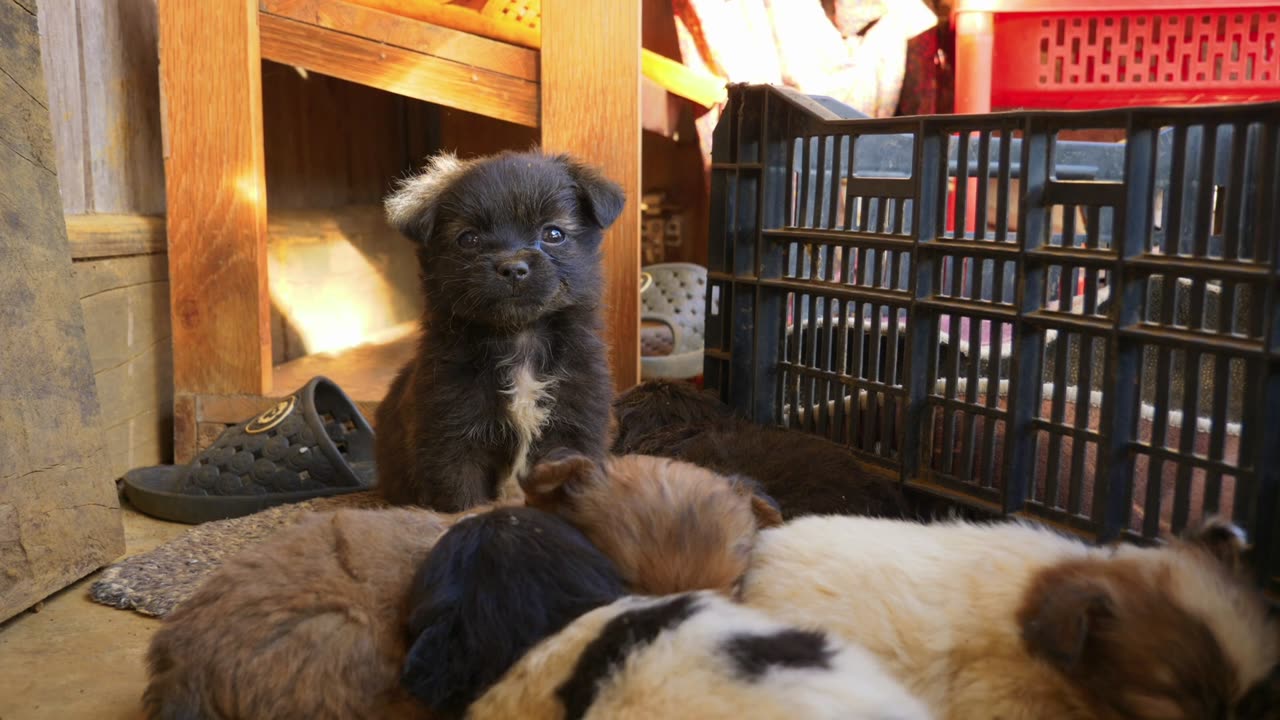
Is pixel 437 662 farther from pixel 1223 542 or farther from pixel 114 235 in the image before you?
pixel 114 235

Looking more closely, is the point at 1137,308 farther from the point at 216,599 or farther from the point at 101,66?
the point at 101,66

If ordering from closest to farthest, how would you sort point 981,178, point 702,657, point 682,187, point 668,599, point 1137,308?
1. point 702,657
2. point 668,599
3. point 1137,308
4. point 981,178
5. point 682,187

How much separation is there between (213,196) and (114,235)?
0.39m

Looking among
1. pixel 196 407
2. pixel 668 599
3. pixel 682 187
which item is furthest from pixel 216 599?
pixel 682 187

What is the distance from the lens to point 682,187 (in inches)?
277

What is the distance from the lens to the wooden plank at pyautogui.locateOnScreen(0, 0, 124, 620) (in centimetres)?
290

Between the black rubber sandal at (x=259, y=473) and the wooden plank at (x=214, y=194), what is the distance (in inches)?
19.0

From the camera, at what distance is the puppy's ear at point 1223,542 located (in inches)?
74.5

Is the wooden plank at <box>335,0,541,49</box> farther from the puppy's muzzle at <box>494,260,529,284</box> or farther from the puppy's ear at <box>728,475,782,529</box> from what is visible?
the puppy's ear at <box>728,475,782,529</box>

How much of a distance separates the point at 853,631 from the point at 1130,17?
380 cm

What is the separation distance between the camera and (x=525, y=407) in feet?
10.2

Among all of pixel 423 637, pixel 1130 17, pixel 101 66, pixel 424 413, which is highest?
pixel 1130 17

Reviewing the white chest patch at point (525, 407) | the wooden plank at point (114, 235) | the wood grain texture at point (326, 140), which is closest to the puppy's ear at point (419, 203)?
the white chest patch at point (525, 407)

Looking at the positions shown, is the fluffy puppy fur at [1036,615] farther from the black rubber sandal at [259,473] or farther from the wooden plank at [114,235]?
the wooden plank at [114,235]
